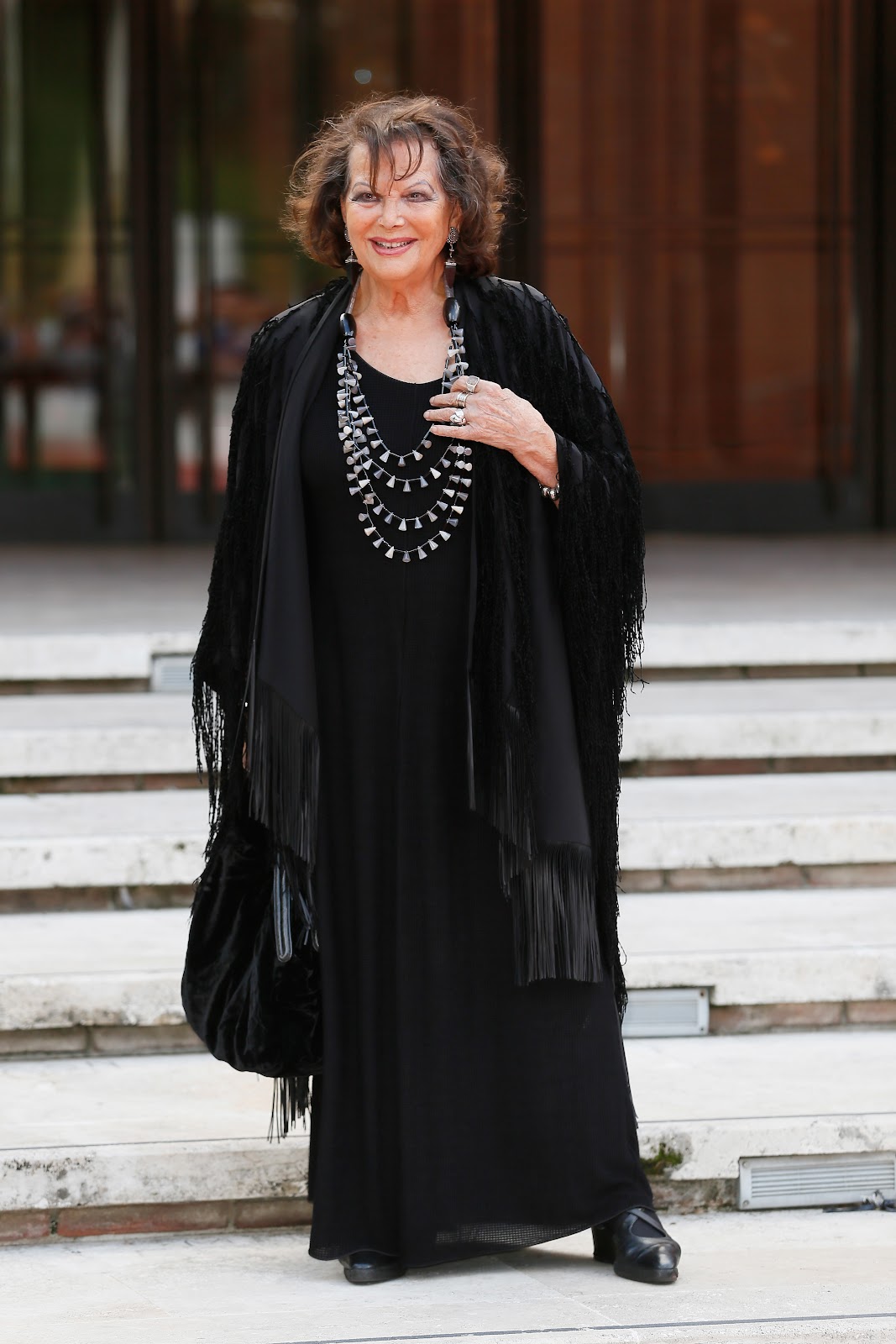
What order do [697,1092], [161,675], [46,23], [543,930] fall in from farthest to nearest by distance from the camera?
[46,23] < [161,675] < [697,1092] < [543,930]

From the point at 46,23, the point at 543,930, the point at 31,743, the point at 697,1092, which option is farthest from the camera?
the point at 46,23

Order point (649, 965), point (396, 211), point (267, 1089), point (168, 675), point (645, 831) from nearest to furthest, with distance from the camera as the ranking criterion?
point (396, 211) < point (267, 1089) < point (649, 965) < point (645, 831) < point (168, 675)

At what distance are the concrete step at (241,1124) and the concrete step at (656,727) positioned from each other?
1529 mm

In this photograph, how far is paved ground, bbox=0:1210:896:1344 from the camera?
3.03 metres

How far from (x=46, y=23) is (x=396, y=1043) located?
906cm

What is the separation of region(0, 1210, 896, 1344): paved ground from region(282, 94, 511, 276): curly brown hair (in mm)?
1693

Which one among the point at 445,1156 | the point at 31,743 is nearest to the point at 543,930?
the point at 445,1156

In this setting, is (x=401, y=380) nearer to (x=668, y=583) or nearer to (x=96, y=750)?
(x=96, y=750)

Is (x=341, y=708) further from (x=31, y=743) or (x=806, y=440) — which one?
(x=806, y=440)

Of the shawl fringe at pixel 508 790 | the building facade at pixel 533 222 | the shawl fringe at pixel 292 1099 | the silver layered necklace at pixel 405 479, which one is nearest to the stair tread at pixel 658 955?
the shawl fringe at pixel 292 1099

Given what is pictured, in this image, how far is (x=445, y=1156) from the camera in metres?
3.18

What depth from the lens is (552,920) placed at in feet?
10.2

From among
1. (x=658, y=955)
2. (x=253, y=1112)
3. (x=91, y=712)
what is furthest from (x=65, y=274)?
(x=253, y=1112)

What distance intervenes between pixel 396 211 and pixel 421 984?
125 centimetres
